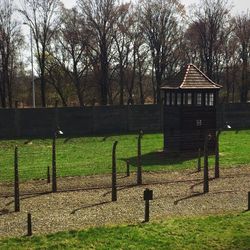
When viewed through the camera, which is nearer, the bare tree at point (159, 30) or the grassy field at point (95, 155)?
the grassy field at point (95, 155)

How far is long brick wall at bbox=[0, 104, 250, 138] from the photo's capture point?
34531mm

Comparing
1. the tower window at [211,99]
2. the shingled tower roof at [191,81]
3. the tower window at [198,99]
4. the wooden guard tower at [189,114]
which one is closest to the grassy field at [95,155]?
the wooden guard tower at [189,114]

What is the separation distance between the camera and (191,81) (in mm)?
28562

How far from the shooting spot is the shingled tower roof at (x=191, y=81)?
2814cm

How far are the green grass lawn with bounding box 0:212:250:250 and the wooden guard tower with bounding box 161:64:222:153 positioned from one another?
534 inches

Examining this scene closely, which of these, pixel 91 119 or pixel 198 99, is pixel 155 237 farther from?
pixel 91 119

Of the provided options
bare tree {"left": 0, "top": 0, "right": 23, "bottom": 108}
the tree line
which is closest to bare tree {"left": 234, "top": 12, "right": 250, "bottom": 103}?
the tree line

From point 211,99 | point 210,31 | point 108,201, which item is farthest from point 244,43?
point 108,201

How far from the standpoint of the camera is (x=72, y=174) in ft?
71.1

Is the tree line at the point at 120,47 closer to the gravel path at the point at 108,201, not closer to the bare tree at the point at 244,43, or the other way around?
the bare tree at the point at 244,43

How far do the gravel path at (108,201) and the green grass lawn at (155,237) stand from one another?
68 cm

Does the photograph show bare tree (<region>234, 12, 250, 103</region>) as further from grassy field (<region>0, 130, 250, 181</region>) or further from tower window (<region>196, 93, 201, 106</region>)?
tower window (<region>196, 93, 201, 106</region>)

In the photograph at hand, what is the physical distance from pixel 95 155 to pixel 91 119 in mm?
9528

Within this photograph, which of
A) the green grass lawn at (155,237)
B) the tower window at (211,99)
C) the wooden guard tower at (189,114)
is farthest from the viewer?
the tower window at (211,99)
